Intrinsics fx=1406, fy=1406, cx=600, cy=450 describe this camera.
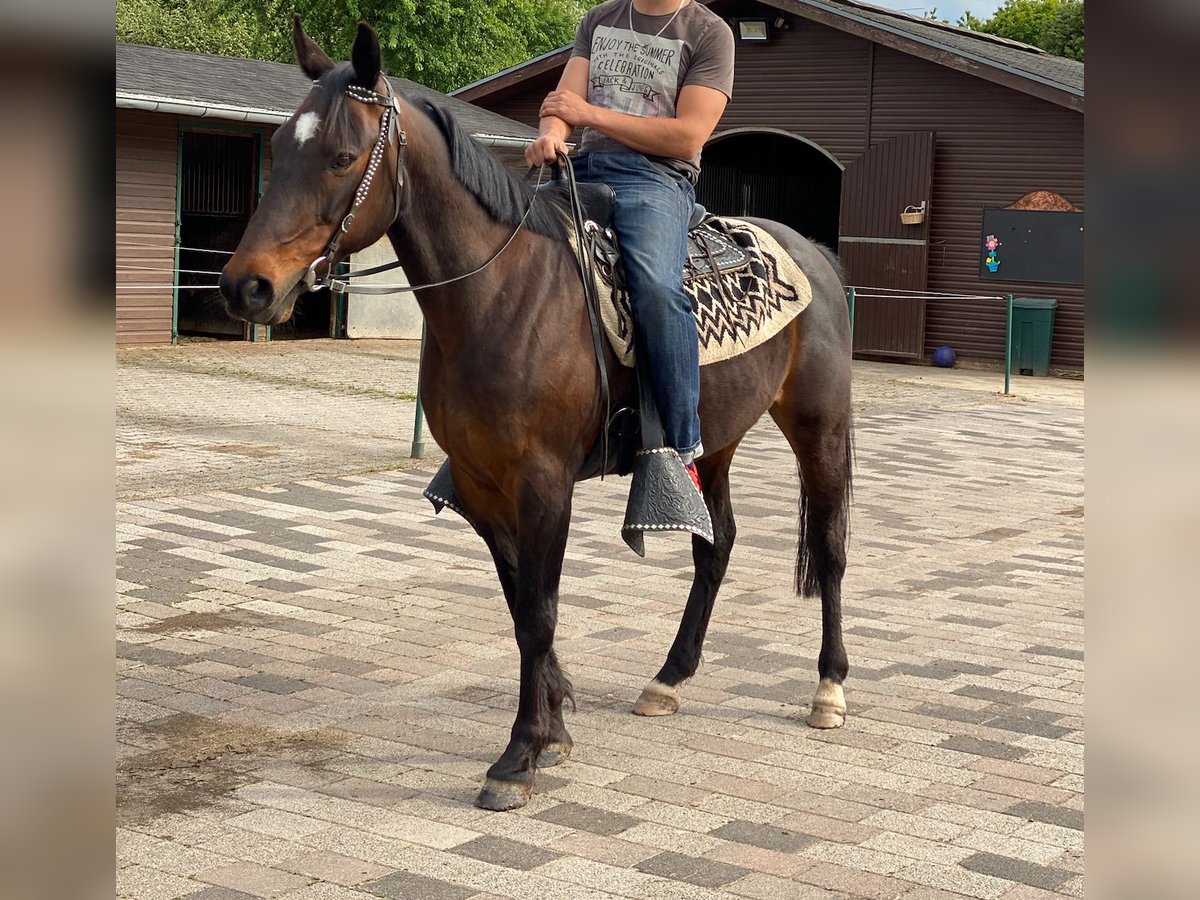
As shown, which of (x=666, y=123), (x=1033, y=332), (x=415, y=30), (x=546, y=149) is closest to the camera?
(x=546, y=149)

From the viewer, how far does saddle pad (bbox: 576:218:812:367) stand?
432cm

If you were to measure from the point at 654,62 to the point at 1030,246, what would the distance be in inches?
632

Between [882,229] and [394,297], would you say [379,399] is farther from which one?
[882,229]

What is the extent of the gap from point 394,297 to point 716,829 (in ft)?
57.3

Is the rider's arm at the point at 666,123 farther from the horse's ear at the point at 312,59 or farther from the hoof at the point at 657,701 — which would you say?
the hoof at the point at 657,701

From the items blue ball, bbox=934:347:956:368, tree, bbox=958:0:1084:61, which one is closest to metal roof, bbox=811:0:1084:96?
blue ball, bbox=934:347:956:368

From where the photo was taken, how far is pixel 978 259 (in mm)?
19938

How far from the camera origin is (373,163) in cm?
371

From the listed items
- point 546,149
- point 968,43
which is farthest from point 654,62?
point 968,43

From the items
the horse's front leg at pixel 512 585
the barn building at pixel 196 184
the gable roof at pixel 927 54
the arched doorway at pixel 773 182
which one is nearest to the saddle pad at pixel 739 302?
the horse's front leg at pixel 512 585

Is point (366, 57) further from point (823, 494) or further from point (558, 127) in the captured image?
point (823, 494)

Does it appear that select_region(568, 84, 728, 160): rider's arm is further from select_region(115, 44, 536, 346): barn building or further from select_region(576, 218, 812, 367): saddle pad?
select_region(115, 44, 536, 346): barn building

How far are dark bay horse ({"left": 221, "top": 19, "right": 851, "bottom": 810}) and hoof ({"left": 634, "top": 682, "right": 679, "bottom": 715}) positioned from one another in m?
0.52

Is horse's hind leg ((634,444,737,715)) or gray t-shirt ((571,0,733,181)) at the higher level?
gray t-shirt ((571,0,733,181))
